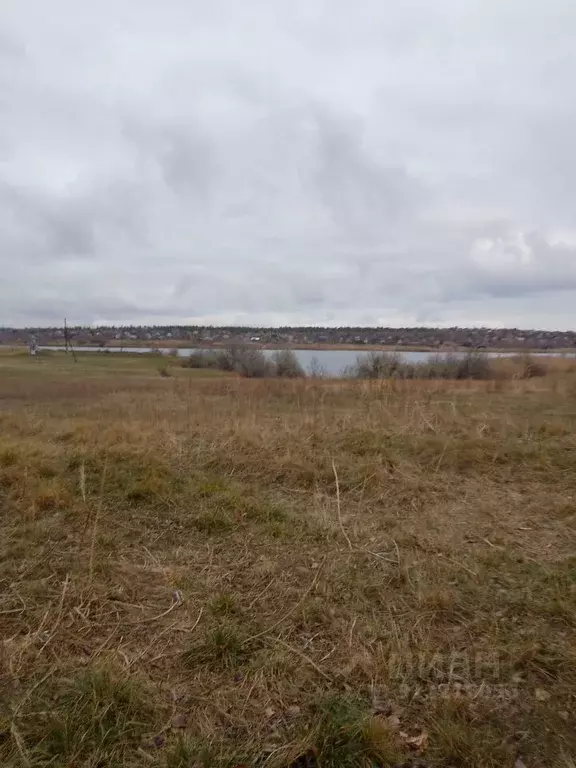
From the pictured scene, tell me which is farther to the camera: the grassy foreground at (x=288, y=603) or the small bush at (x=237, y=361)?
the small bush at (x=237, y=361)

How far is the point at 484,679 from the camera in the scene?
282 cm

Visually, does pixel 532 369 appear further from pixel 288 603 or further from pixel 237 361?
pixel 288 603

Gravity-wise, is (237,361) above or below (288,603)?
above

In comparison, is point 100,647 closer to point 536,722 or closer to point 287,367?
point 536,722

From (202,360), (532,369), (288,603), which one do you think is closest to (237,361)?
(202,360)

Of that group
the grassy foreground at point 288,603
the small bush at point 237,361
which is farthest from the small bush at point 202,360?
the grassy foreground at point 288,603

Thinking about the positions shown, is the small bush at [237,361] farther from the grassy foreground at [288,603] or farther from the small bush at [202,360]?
the grassy foreground at [288,603]

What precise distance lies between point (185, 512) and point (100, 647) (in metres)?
2.27

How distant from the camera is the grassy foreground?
7.87 ft

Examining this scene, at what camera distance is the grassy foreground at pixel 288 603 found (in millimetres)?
2398

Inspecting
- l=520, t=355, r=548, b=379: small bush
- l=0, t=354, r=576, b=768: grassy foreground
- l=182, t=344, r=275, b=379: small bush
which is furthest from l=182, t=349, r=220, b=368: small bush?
l=0, t=354, r=576, b=768: grassy foreground

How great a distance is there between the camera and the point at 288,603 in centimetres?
364

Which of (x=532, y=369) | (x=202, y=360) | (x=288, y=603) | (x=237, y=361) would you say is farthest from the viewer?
(x=202, y=360)

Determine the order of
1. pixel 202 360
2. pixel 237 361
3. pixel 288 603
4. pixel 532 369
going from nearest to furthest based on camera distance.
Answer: pixel 288 603 → pixel 532 369 → pixel 237 361 → pixel 202 360
